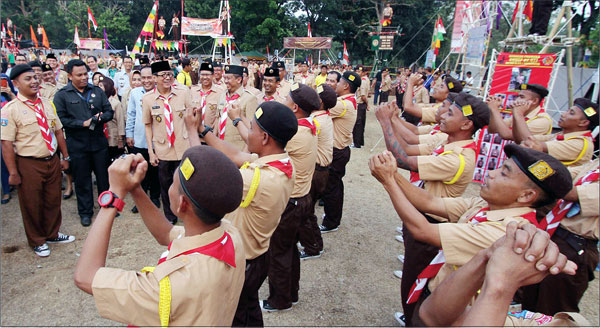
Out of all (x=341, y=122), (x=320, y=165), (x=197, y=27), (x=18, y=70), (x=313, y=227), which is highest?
(x=197, y=27)

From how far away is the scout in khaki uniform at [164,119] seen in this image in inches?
198

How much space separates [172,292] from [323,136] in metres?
3.49

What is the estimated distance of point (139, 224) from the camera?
5.32m

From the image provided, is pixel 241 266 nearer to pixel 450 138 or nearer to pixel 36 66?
pixel 450 138

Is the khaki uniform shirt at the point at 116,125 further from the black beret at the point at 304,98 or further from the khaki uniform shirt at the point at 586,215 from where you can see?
the khaki uniform shirt at the point at 586,215

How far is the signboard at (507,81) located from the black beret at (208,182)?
Answer: 7.14 m

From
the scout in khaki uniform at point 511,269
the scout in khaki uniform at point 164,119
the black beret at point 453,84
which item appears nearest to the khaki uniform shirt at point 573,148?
the black beret at point 453,84

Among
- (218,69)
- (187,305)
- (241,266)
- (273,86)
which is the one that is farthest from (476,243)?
(218,69)

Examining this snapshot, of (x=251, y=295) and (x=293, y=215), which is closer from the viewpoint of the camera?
(x=251, y=295)

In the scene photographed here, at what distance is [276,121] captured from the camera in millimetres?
2537

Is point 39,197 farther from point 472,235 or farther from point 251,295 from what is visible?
point 472,235

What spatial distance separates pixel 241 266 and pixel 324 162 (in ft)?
10.4

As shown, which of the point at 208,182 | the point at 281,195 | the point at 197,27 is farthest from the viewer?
the point at 197,27

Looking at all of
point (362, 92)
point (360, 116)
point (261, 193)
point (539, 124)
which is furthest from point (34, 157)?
point (362, 92)
